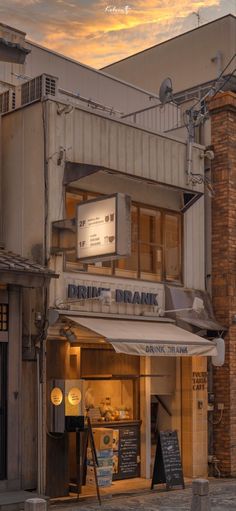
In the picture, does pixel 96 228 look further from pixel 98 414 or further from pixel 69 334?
pixel 98 414

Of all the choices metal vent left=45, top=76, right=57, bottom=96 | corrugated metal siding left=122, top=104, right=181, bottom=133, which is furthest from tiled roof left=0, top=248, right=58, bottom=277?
corrugated metal siding left=122, top=104, right=181, bottom=133

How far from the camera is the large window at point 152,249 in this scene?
618 inches

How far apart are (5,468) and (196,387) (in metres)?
5.21

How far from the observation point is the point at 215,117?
1756 cm

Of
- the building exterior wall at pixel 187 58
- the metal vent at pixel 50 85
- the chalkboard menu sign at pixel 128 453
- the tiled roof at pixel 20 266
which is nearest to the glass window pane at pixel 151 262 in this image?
the chalkboard menu sign at pixel 128 453

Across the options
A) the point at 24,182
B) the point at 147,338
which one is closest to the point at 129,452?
the point at 147,338

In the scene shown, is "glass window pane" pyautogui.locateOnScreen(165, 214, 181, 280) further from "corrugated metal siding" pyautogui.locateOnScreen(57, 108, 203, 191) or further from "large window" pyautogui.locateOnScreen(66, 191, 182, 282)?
"corrugated metal siding" pyautogui.locateOnScreen(57, 108, 203, 191)

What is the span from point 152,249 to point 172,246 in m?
0.57

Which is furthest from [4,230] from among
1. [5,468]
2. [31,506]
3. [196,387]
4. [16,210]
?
[31,506]

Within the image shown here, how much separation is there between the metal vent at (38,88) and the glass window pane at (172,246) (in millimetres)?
3800

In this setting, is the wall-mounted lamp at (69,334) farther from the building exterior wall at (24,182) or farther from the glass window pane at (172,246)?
the glass window pane at (172,246)

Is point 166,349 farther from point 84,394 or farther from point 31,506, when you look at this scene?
point 31,506

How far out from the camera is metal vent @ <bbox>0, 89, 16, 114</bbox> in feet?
48.3

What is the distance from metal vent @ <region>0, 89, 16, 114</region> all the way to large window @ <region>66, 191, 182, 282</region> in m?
3.13
